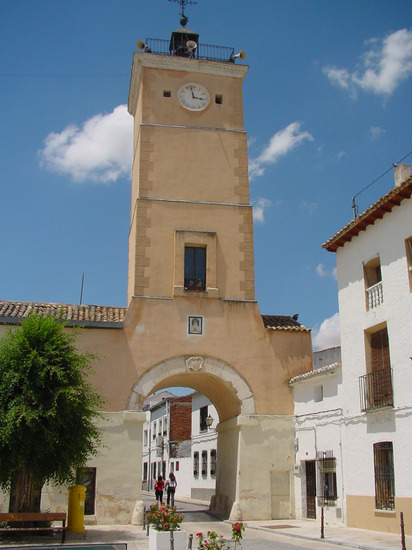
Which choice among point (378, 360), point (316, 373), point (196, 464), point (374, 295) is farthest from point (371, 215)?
point (196, 464)

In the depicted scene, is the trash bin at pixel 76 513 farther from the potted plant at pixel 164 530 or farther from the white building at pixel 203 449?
the white building at pixel 203 449

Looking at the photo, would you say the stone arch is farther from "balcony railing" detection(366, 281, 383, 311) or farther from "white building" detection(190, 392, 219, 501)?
"white building" detection(190, 392, 219, 501)

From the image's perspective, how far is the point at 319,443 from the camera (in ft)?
57.1

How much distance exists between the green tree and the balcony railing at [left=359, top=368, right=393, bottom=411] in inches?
271

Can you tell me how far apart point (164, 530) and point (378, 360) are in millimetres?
7197

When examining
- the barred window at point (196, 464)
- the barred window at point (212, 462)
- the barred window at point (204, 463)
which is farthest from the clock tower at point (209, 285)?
the barred window at point (196, 464)

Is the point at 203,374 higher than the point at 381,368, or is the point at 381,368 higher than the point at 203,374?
the point at 203,374

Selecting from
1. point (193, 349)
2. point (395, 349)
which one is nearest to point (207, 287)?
point (193, 349)

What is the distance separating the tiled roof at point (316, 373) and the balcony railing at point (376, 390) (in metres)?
1.36

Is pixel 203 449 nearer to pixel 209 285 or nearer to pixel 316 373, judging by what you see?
pixel 209 285

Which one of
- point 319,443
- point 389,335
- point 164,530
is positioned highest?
point 389,335

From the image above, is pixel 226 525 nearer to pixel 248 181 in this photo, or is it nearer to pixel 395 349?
pixel 395 349

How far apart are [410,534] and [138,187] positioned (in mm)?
13378

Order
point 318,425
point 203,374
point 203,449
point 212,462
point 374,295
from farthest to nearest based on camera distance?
point 203,449 < point 212,462 < point 203,374 < point 318,425 < point 374,295
